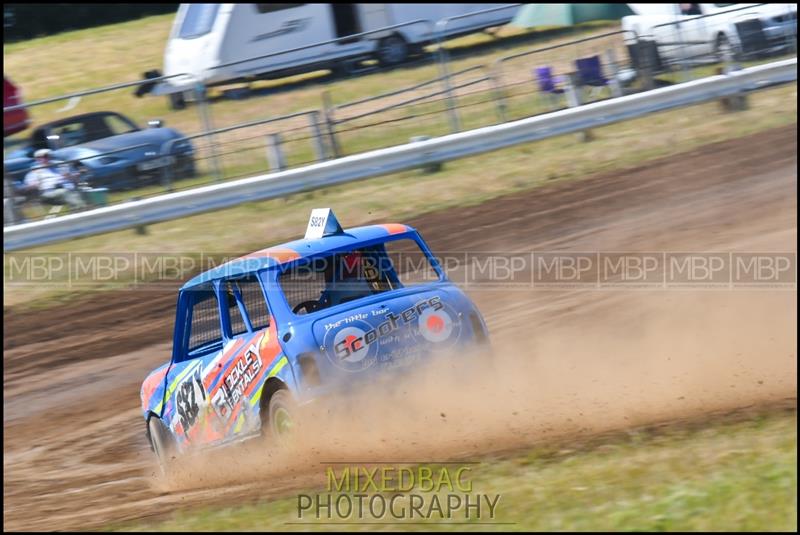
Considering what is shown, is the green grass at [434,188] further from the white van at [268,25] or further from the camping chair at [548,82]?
the white van at [268,25]

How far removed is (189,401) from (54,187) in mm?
6260

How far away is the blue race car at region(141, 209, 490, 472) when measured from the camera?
5875 millimetres

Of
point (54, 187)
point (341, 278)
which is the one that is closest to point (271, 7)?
point (54, 187)

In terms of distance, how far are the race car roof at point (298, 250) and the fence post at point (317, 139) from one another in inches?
242

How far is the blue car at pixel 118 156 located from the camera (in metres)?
12.1

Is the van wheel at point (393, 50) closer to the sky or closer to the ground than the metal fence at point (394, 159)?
closer to the sky

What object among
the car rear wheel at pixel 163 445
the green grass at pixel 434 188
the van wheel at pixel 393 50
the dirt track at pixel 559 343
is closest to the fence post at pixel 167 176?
the green grass at pixel 434 188

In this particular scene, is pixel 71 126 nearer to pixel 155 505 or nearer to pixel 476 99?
pixel 476 99

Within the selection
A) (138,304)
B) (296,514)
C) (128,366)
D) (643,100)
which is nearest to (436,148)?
(643,100)

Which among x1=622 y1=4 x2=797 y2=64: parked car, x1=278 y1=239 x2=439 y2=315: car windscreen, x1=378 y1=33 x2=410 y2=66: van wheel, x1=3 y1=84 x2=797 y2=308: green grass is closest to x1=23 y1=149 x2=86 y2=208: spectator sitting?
x1=3 y1=84 x2=797 y2=308: green grass

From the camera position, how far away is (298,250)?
6.29 metres

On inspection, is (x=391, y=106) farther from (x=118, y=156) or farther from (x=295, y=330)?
(x=295, y=330)

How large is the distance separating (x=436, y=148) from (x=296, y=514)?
319 inches

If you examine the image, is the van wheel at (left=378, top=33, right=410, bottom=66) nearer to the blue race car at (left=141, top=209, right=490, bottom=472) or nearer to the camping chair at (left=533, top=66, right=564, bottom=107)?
the camping chair at (left=533, top=66, right=564, bottom=107)
